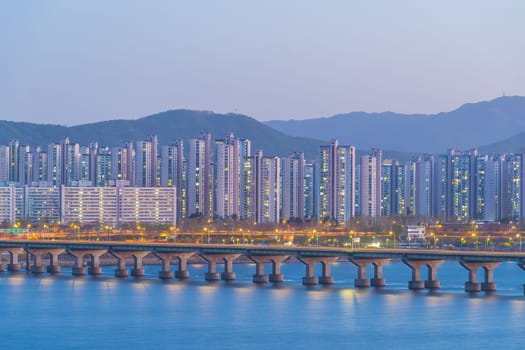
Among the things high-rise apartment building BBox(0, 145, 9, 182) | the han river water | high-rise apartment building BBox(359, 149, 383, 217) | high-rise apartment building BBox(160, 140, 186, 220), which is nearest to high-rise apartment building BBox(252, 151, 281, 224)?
high-rise apartment building BBox(359, 149, 383, 217)

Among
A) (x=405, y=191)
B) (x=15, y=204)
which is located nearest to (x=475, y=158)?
(x=405, y=191)

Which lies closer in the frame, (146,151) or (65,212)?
(65,212)

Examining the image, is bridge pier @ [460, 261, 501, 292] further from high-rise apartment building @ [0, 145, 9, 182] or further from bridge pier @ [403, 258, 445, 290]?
high-rise apartment building @ [0, 145, 9, 182]

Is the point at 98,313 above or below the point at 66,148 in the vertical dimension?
below

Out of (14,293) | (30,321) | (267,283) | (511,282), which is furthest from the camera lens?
(511,282)

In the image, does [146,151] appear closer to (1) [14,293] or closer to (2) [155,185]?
(2) [155,185]

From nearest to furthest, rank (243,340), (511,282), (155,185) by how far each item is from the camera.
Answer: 1. (243,340)
2. (511,282)
3. (155,185)

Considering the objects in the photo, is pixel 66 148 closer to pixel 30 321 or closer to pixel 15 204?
pixel 15 204

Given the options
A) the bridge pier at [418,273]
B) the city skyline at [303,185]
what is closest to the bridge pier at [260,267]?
the bridge pier at [418,273]
